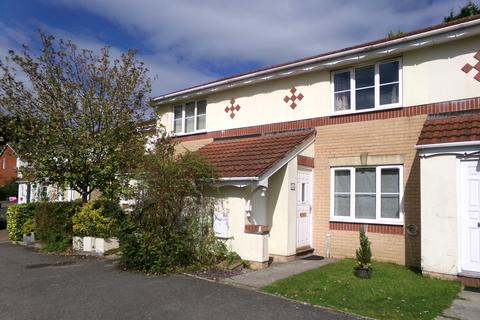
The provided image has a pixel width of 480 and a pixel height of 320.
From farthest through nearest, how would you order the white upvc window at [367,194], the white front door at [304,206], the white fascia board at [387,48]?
the white front door at [304,206]
the white upvc window at [367,194]
the white fascia board at [387,48]

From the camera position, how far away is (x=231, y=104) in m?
14.2

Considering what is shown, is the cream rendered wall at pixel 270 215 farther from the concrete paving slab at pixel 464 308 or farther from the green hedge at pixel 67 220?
the concrete paving slab at pixel 464 308

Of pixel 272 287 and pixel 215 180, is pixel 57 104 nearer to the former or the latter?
pixel 215 180

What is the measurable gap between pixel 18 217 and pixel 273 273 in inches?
442

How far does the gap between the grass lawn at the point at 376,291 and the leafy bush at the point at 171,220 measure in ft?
8.18

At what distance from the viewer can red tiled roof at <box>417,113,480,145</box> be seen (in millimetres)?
8336

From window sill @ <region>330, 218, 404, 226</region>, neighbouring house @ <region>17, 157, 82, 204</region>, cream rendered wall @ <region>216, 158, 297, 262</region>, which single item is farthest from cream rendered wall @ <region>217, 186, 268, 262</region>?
neighbouring house @ <region>17, 157, 82, 204</region>

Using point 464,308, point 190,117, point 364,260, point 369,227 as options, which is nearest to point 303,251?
point 369,227

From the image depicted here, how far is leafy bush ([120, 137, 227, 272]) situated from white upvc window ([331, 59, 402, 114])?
4.00m

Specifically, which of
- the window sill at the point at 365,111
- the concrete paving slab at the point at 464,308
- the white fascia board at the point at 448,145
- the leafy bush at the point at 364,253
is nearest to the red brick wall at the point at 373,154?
the window sill at the point at 365,111

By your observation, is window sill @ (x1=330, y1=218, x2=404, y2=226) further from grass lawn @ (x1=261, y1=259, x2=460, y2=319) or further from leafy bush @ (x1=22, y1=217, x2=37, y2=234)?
leafy bush @ (x1=22, y1=217, x2=37, y2=234)

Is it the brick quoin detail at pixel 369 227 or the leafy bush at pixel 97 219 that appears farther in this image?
the leafy bush at pixel 97 219

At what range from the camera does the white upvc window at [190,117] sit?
15.3m

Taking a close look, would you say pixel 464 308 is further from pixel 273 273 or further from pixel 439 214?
pixel 273 273
